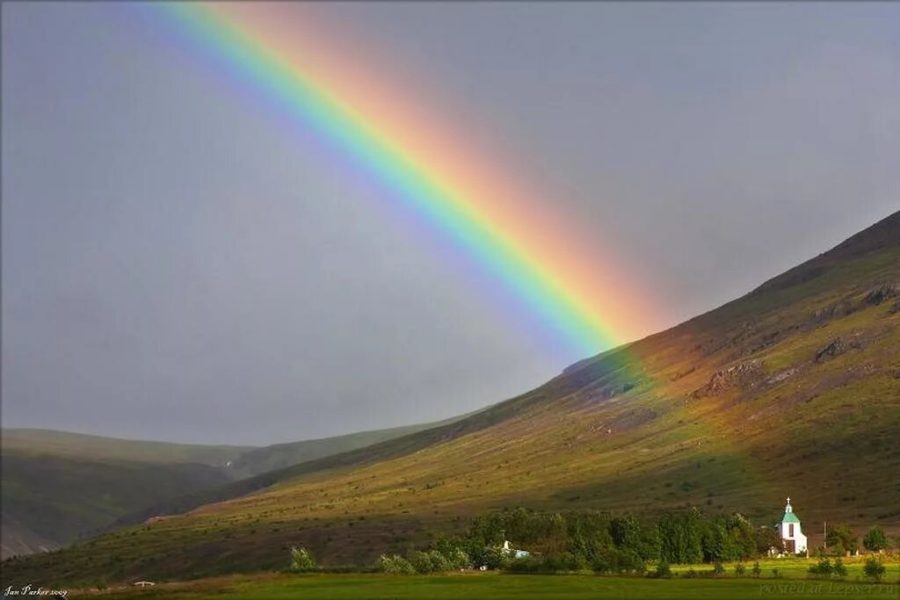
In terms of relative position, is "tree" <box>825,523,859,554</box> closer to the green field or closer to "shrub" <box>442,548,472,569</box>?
the green field

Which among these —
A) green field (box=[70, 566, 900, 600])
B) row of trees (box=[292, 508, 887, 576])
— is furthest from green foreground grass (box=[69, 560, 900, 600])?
row of trees (box=[292, 508, 887, 576])

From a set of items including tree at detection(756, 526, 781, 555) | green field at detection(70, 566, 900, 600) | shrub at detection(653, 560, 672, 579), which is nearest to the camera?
green field at detection(70, 566, 900, 600)

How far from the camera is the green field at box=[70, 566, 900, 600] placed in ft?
228

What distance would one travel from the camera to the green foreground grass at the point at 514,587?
69.4m

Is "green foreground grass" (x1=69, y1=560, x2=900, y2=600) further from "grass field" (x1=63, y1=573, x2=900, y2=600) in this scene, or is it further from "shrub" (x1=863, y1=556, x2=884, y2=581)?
"shrub" (x1=863, y1=556, x2=884, y2=581)

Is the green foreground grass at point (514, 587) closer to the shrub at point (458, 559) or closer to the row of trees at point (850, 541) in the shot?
the shrub at point (458, 559)

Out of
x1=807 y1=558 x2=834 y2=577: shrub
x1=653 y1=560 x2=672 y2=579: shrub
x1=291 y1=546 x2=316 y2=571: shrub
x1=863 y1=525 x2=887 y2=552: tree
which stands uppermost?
x1=291 y1=546 x2=316 y2=571: shrub

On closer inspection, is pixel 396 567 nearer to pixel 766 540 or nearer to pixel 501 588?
pixel 501 588

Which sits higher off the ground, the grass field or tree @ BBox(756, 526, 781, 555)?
the grass field

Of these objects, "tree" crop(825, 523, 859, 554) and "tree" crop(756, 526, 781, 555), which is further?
"tree" crop(756, 526, 781, 555)

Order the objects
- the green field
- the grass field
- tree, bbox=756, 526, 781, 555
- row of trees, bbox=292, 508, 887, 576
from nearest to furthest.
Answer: the grass field < the green field < row of trees, bbox=292, 508, 887, 576 < tree, bbox=756, 526, 781, 555

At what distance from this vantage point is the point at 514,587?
77.5 meters

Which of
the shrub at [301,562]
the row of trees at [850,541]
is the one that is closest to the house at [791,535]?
the row of trees at [850,541]

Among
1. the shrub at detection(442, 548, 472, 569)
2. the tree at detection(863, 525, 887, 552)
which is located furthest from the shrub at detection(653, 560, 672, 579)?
the tree at detection(863, 525, 887, 552)
